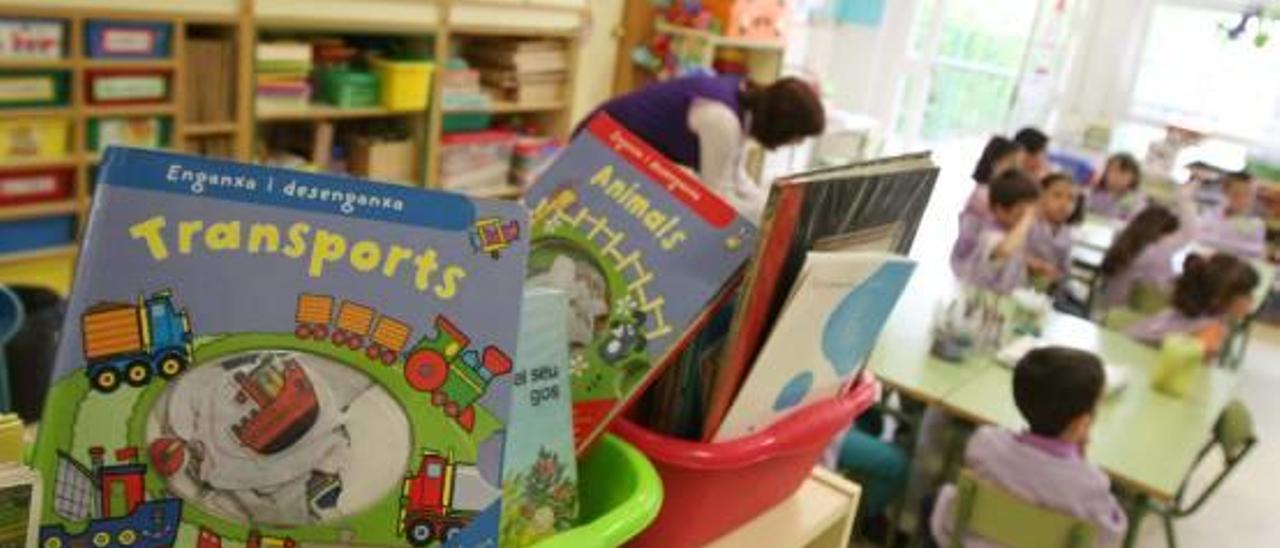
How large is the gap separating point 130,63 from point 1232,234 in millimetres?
4838

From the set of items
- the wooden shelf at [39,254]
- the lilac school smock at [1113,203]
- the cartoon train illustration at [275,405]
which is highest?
the cartoon train illustration at [275,405]

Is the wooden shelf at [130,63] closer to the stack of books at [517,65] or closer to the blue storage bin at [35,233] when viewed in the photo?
the blue storage bin at [35,233]

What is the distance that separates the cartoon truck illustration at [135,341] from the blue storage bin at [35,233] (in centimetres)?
289

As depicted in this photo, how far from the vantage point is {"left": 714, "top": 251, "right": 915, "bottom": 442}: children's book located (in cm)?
78

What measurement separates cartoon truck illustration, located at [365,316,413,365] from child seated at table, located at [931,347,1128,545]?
1.85m

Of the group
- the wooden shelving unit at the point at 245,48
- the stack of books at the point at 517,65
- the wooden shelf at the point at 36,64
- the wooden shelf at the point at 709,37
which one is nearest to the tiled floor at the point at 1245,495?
the wooden shelf at the point at 709,37

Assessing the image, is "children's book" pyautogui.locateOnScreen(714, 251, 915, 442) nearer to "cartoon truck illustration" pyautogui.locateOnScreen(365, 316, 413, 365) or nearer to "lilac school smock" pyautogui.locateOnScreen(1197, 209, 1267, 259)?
"cartoon truck illustration" pyautogui.locateOnScreen(365, 316, 413, 365)

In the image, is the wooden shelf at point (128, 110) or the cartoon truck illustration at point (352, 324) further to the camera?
the wooden shelf at point (128, 110)

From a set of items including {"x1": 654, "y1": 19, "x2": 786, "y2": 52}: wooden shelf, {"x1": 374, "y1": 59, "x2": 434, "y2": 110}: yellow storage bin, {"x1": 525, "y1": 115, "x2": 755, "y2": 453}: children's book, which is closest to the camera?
{"x1": 525, "y1": 115, "x2": 755, "y2": 453}: children's book

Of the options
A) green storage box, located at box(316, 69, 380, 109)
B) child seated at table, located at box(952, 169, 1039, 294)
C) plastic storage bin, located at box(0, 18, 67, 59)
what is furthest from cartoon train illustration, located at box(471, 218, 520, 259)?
green storage box, located at box(316, 69, 380, 109)

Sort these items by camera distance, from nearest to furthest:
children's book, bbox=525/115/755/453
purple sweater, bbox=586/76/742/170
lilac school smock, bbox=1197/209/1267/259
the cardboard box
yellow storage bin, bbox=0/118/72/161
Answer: children's book, bbox=525/115/755/453, purple sweater, bbox=586/76/742/170, yellow storage bin, bbox=0/118/72/161, the cardboard box, lilac school smock, bbox=1197/209/1267/259

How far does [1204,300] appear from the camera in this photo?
3383 millimetres

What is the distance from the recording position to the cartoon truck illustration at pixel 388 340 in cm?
60

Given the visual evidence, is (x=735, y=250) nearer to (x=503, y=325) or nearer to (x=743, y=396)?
(x=743, y=396)
